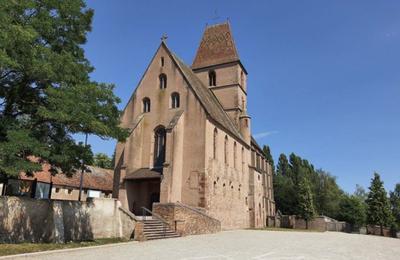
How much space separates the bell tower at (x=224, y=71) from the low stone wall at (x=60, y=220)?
24705 mm

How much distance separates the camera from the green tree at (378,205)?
4581 cm

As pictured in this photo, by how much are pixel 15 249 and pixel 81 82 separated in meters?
7.98

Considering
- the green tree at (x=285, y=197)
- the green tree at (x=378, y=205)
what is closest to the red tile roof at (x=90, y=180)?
the green tree at (x=378, y=205)

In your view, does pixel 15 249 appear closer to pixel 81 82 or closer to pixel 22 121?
pixel 22 121

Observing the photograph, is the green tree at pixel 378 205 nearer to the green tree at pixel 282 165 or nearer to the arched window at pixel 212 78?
the arched window at pixel 212 78

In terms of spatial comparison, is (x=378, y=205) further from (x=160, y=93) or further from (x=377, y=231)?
(x=160, y=93)

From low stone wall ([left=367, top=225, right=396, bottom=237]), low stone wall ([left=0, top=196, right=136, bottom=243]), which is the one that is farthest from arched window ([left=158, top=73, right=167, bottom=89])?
low stone wall ([left=367, top=225, right=396, bottom=237])

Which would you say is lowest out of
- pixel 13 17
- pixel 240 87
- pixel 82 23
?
pixel 13 17

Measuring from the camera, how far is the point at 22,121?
15258 millimetres

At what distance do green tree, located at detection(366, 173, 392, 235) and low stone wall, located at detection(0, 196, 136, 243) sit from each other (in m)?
39.2

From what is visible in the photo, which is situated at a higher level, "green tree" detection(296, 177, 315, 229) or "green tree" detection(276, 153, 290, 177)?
"green tree" detection(276, 153, 290, 177)

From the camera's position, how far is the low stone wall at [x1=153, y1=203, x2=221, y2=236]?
2195 centimetres

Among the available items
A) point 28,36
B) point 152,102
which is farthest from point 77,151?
point 152,102

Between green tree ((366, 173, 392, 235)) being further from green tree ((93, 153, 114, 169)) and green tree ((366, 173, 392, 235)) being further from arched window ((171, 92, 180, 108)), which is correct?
green tree ((93, 153, 114, 169))
